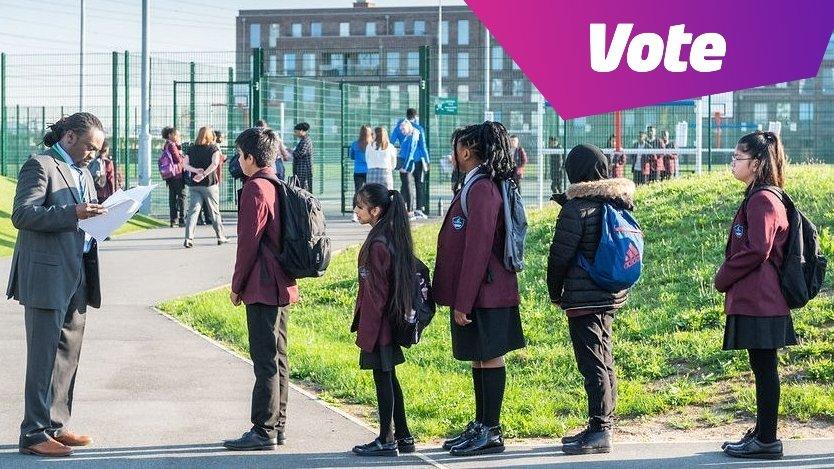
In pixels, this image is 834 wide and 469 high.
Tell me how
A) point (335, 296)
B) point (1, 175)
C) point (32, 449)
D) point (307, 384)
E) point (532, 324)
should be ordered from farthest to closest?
point (1, 175) < point (335, 296) < point (532, 324) < point (307, 384) < point (32, 449)

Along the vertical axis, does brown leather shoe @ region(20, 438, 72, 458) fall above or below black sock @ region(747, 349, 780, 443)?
below

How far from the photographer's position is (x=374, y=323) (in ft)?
22.9

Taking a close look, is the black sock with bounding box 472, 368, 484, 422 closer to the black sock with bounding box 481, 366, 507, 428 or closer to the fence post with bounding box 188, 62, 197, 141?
the black sock with bounding box 481, 366, 507, 428

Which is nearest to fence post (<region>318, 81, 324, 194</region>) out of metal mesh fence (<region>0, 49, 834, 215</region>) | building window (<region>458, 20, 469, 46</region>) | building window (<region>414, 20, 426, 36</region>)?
metal mesh fence (<region>0, 49, 834, 215</region>)

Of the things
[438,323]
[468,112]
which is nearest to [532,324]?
[438,323]

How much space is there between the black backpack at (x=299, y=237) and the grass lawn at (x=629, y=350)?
1.28m

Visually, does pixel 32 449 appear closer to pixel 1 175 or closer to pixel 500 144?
pixel 500 144

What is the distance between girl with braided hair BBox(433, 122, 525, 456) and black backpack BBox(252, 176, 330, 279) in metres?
0.68

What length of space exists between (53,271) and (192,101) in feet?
55.0

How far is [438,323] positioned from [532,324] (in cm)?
95

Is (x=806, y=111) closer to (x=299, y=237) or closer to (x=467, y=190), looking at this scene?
(x=467, y=190)

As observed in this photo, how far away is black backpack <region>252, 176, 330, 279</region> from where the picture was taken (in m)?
7.12

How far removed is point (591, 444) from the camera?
7.10m

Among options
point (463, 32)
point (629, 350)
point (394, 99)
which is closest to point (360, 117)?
point (394, 99)
